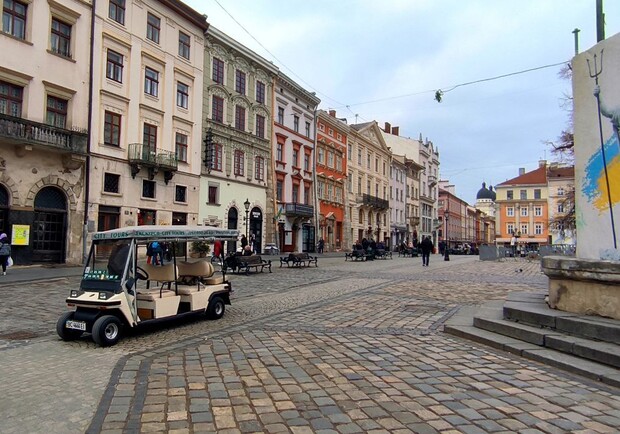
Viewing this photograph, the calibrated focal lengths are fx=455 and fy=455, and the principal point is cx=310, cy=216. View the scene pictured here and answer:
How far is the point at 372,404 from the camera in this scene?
4.54m

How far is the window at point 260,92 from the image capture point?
3800cm

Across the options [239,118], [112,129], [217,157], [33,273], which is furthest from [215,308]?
[239,118]

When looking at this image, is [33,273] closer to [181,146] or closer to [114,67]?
[114,67]

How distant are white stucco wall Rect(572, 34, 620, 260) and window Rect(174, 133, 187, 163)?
85.2 ft

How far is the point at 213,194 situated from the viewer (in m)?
33.2

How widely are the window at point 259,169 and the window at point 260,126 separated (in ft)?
6.53

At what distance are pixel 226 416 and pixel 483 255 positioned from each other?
3589 cm

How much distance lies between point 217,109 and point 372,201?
29.4m

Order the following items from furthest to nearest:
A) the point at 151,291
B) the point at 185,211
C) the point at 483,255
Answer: the point at 483,255, the point at 185,211, the point at 151,291

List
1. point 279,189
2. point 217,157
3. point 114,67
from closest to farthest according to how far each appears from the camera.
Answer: point 114,67, point 217,157, point 279,189

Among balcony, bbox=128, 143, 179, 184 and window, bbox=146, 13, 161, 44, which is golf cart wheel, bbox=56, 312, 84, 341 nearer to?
balcony, bbox=128, 143, 179, 184

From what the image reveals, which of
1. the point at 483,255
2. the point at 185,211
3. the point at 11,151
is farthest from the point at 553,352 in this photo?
the point at 483,255

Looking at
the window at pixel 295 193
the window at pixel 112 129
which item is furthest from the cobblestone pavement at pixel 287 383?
the window at pixel 295 193

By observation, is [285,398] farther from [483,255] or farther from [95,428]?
[483,255]
